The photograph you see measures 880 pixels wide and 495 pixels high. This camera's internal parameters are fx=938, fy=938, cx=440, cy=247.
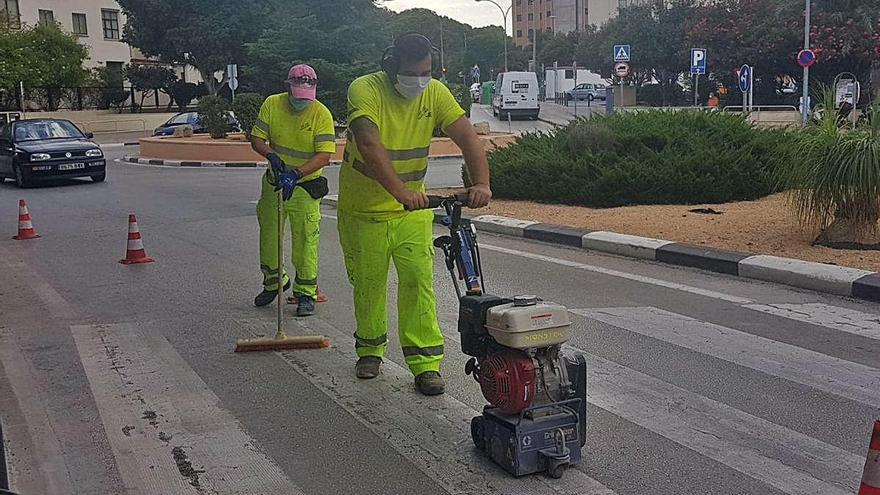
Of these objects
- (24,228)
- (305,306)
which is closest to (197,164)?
(24,228)

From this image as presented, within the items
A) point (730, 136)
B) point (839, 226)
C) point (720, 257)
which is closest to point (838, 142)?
point (839, 226)

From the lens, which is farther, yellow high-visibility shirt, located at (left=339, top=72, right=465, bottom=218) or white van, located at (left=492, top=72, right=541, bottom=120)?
white van, located at (left=492, top=72, right=541, bottom=120)

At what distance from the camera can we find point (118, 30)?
205ft

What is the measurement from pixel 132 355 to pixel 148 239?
5.73 m

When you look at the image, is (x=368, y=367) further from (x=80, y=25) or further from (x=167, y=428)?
(x=80, y=25)

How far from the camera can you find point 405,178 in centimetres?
527

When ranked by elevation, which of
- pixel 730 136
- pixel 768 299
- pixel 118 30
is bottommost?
pixel 768 299

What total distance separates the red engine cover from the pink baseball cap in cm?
380

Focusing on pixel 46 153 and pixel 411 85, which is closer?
pixel 411 85

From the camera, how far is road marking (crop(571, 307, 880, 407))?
5348mm

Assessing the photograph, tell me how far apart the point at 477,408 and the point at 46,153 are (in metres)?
17.1

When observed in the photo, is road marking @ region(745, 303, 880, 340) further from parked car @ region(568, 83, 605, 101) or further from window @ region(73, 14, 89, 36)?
parked car @ region(568, 83, 605, 101)

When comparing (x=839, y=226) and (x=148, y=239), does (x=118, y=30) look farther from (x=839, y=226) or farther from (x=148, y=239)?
(x=839, y=226)

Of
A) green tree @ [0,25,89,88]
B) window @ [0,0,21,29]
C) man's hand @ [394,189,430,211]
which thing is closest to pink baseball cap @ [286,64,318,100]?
man's hand @ [394,189,430,211]
